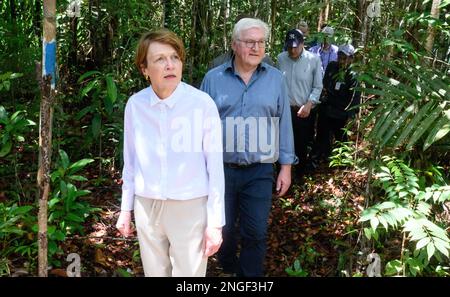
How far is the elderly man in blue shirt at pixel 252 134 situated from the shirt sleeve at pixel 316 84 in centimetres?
220

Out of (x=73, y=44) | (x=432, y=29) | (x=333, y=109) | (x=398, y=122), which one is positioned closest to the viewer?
(x=398, y=122)

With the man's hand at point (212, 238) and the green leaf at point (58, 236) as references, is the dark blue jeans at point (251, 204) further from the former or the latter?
the green leaf at point (58, 236)

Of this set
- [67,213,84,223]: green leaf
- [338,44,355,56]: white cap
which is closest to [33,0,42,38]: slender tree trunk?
[338,44,355,56]: white cap

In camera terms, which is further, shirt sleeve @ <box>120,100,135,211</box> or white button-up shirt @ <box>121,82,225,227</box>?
shirt sleeve @ <box>120,100,135,211</box>

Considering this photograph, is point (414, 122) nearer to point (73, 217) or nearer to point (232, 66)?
point (232, 66)

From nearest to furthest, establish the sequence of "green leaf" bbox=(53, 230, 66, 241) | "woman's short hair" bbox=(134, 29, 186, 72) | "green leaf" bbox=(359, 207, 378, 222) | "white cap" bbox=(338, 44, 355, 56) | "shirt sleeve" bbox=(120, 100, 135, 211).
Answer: "woman's short hair" bbox=(134, 29, 186, 72) < "shirt sleeve" bbox=(120, 100, 135, 211) < "green leaf" bbox=(359, 207, 378, 222) < "green leaf" bbox=(53, 230, 66, 241) < "white cap" bbox=(338, 44, 355, 56)

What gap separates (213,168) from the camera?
218 cm

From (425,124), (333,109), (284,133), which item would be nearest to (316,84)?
(333,109)

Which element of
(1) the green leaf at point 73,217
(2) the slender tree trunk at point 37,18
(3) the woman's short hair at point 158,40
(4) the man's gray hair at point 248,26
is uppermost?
(2) the slender tree trunk at point 37,18

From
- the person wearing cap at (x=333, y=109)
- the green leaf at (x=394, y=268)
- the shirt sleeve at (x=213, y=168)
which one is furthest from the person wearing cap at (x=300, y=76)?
the shirt sleeve at (x=213, y=168)

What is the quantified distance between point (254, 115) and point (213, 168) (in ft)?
2.50

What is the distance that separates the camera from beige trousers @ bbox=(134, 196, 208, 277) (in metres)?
2.20

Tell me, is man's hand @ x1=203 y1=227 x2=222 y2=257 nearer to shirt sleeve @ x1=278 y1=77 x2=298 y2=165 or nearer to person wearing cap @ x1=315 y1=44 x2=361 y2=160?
shirt sleeve @ x1=278 y1=77 x2=298 y2=165

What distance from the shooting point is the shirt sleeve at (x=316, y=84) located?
16.6 feet
